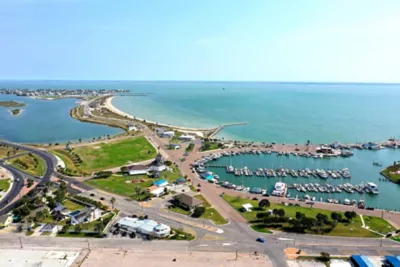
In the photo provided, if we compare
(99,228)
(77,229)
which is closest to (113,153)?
(77,229)

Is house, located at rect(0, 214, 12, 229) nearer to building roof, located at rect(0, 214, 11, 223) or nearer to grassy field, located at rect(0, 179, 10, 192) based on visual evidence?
building roof, located at rect(0, 214, 11, 223)

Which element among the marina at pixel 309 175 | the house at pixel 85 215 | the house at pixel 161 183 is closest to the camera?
the house at pixel 85 215

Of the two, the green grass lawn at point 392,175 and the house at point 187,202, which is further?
the green grass lawn at point 392,175

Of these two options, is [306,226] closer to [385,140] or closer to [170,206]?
[170,206]

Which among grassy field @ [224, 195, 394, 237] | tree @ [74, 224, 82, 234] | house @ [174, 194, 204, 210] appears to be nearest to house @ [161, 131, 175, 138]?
grassy field @ [224, 195, 394, 237]

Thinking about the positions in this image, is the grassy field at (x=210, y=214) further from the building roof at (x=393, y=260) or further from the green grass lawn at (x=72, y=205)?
the building roof at (x=393, y=260)

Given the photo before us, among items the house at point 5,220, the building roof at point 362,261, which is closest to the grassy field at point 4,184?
the house at point 5,220
